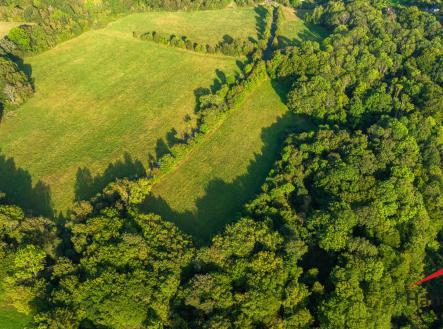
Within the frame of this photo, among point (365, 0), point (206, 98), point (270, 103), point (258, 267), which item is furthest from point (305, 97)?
point (365, 0)

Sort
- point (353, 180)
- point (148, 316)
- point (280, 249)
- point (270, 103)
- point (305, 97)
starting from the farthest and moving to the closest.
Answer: point (270, 103), point (305, 97), point (353, 180), point (280, 249), point (148, 316)

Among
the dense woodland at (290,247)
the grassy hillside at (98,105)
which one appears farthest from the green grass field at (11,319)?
the grassy hillside at (98,105)

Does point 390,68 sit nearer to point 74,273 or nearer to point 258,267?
point 258,267

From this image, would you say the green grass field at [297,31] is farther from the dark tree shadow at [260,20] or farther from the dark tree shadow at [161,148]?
the dark tree shadow at [161,148]

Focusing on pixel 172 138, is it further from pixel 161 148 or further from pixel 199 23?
pixel 199 23

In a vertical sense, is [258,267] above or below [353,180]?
below

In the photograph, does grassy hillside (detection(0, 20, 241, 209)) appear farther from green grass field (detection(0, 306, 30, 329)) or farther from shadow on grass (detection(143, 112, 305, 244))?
green grass field (detection(0, 306, 30, 329))
